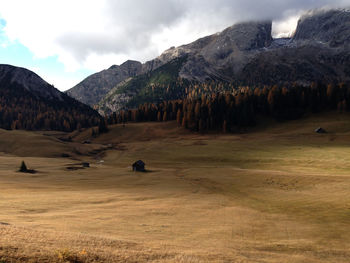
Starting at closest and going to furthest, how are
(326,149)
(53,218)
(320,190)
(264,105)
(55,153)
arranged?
(53,218)
(320,190)
(326,149)
(55,153)
(264,105)

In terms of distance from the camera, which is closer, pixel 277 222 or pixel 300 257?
pixel 300 257

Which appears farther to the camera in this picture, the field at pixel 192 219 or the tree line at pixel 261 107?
the tree line at pixel 261 107

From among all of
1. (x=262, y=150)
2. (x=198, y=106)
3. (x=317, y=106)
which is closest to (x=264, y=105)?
(x=317, y=106)

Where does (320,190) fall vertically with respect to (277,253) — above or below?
below

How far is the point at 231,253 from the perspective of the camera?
484 inches

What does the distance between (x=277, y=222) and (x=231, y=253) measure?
12.1 metres

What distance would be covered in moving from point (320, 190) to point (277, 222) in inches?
734

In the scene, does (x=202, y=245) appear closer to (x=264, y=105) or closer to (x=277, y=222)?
(x=277, y=222)

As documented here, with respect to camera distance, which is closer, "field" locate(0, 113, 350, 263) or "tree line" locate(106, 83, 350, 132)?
"field" locate(0, 113, 350, 263)

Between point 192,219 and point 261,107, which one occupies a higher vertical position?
point 261,107

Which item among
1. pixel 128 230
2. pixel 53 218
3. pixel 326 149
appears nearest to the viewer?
pixel 128 230

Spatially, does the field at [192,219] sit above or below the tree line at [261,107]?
below

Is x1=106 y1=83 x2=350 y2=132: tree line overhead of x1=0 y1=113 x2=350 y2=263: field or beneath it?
overhead

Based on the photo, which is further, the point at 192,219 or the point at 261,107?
the point at 261,107
